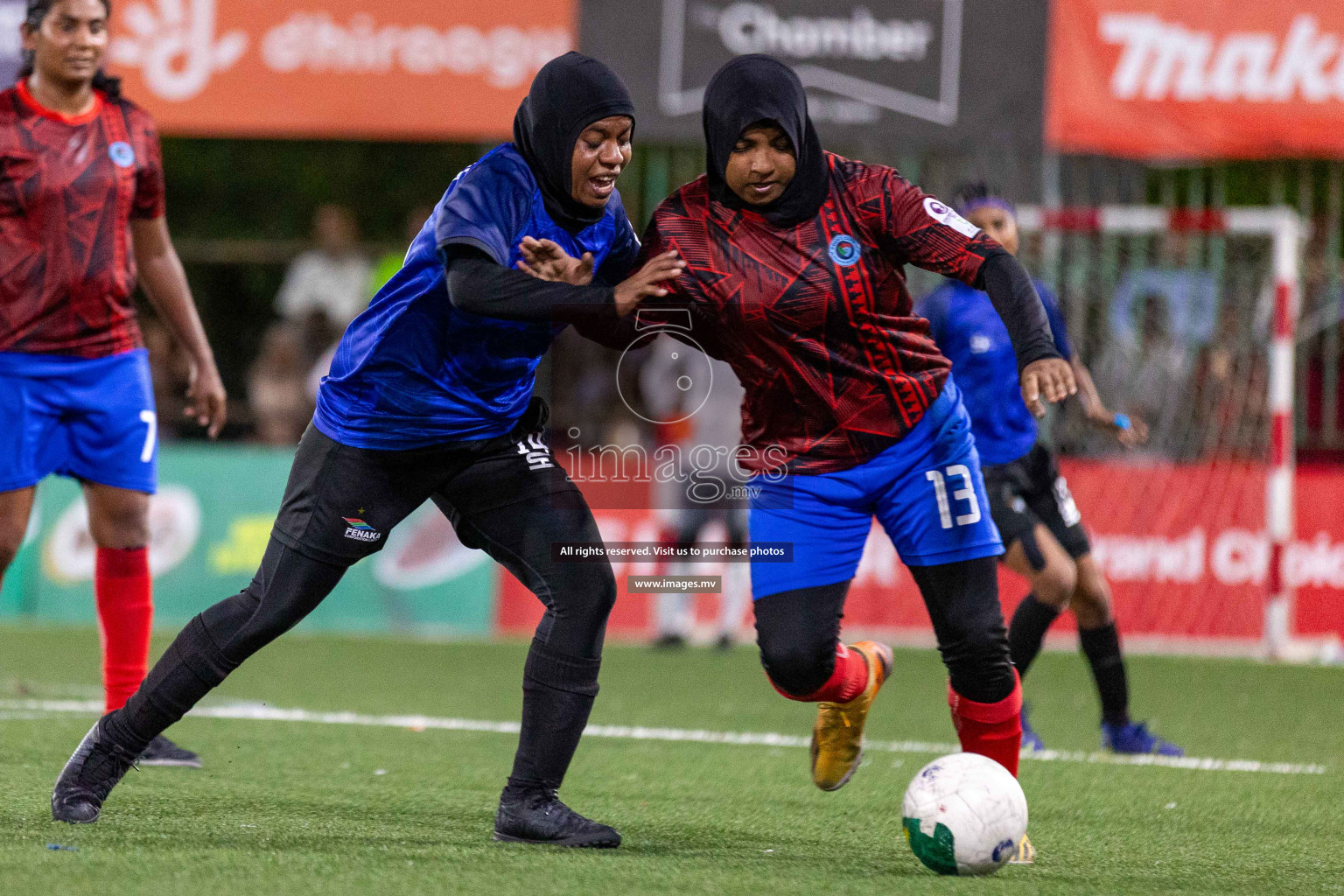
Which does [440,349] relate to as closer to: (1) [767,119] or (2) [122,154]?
(1) [767,119]

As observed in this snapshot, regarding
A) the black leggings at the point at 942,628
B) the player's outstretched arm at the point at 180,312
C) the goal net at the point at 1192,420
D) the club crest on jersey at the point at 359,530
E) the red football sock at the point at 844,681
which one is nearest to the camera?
the club crest on jersey at the point at 359,530

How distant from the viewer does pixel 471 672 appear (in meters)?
9.53

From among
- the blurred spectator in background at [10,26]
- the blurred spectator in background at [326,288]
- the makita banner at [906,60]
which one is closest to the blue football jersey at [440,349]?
the makita banner at [906,60]

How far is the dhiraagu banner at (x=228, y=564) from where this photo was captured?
1186 centimetres

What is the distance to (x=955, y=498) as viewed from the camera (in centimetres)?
466

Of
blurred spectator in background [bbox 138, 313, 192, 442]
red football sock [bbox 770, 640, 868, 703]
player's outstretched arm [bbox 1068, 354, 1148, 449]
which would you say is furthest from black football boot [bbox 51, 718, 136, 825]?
blurred spectator in background [bbox 138, 313, 192, 442]

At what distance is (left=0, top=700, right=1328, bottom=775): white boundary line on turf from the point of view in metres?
6.56

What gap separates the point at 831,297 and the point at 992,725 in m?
1.24

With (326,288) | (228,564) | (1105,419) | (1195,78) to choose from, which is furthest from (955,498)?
(326,288)

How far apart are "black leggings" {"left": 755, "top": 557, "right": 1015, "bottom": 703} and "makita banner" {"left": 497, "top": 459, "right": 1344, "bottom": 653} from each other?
6.45 metres

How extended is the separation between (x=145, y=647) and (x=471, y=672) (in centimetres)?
389

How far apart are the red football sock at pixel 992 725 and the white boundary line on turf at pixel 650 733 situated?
1.91 m

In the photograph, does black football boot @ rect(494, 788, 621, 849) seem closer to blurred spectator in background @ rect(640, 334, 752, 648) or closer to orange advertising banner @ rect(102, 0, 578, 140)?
blurred spectator in background @ rect(640, 334, 752, 648)

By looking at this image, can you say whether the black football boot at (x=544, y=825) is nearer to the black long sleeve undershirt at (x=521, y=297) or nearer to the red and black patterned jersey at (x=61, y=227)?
the black long sleeve undershirt at (x=521, y=297)
